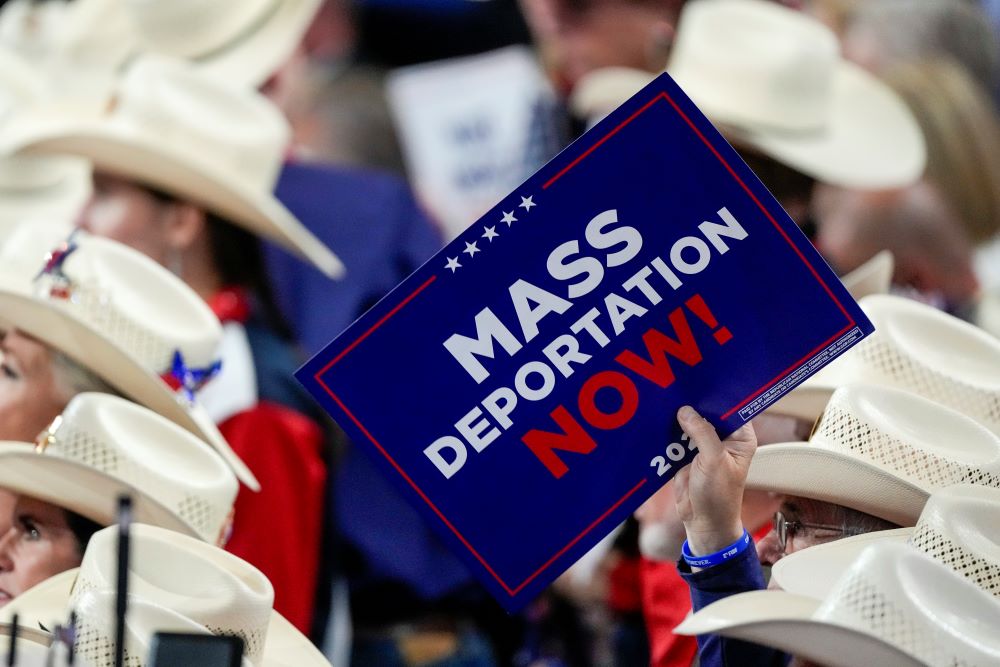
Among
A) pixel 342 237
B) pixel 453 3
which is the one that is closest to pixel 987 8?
pixel 453 3

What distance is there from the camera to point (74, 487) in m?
3.20

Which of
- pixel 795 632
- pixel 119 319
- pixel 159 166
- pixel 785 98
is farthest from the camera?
pixel 785 98

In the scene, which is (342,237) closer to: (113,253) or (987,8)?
(113,253)

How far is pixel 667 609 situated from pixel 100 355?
130 centimetres

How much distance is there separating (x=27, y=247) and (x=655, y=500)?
1542mm

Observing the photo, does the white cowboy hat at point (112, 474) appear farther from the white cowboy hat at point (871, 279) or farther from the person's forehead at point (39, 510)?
the white cowboy hat at point (871, 279)

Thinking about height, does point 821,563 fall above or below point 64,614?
below

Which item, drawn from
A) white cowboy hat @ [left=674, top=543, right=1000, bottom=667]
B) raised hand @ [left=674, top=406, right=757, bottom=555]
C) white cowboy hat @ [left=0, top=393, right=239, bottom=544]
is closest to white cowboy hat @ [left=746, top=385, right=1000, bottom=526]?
raised hand @ [left=674, top=406, right=757, bottom=555]

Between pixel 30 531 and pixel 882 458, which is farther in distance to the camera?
pixel 30 531

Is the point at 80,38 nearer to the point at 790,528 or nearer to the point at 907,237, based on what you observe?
the point at 907,237

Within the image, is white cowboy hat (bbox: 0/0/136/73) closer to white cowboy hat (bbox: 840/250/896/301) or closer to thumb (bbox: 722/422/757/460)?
white cowboy hat (bbox: 840/250/896/301)

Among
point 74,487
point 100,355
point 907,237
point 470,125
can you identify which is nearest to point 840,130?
point 907,237

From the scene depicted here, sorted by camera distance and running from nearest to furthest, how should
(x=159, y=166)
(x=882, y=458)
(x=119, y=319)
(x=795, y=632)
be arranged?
1. (x=795, y=632)
2. (x=882, y=458)
3. (x=119, y=319)
4. (x=159, y=166)

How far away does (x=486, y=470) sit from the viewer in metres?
2.79
